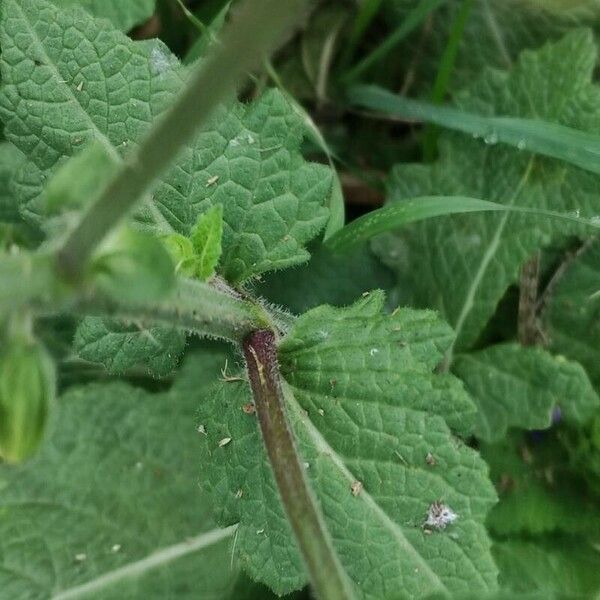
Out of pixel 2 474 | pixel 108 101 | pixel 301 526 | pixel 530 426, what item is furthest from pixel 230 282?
pixel 2 474

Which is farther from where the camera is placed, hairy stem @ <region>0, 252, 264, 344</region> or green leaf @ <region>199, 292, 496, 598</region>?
green leaf @ <region>199, 292, 496, 598</region>

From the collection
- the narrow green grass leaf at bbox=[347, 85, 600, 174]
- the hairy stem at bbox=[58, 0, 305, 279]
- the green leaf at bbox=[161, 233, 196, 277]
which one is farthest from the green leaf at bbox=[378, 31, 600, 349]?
the hairy stem at bbox=[58, 0, 305, 279]

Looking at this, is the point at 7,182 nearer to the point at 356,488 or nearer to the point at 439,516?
the point at 356,488

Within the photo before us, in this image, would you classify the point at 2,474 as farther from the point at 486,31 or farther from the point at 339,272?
the point at 486,31

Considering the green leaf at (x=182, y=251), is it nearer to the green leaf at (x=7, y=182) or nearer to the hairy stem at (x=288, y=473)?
the hairy stem at (x=288, y=473)

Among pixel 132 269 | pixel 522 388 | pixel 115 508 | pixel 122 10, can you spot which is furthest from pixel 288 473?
pixel 122 10

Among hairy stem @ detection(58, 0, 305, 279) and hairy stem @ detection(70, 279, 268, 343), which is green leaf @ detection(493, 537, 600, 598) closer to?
hairy stem @ detection(70, 279, 268, 343)
